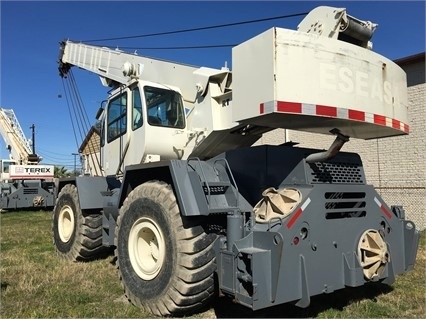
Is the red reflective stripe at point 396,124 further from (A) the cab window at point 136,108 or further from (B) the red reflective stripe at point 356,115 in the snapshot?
(A) the cab window at point 136,108

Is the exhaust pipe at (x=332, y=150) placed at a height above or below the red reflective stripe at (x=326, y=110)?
below

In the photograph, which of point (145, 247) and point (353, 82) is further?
point (145, 247)

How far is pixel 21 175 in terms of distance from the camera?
21.5 metres

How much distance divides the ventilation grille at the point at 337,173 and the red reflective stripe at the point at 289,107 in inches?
35.0

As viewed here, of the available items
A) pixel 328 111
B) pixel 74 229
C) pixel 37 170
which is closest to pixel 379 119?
pixel 328 111

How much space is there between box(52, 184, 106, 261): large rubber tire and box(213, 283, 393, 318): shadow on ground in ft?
10.2

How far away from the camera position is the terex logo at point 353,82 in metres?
4.02

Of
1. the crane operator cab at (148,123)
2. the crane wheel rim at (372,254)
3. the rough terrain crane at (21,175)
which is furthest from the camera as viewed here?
the rough terrain crane at (21,175)

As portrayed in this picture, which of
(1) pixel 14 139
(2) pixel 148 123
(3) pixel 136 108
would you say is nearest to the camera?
(2) pixel 148 123

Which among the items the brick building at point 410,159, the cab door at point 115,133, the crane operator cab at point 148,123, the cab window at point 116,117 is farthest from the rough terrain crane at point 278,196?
the brick building at point 410,159

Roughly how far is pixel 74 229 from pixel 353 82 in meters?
5.45

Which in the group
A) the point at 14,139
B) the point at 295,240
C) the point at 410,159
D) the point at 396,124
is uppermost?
the point at 14,139

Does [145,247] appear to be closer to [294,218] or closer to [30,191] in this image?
[294,218]

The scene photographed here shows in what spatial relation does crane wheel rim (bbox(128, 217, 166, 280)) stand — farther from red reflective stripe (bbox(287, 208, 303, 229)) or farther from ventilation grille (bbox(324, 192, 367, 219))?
ventilation grille (bbox(324, 192, 367, 219))
